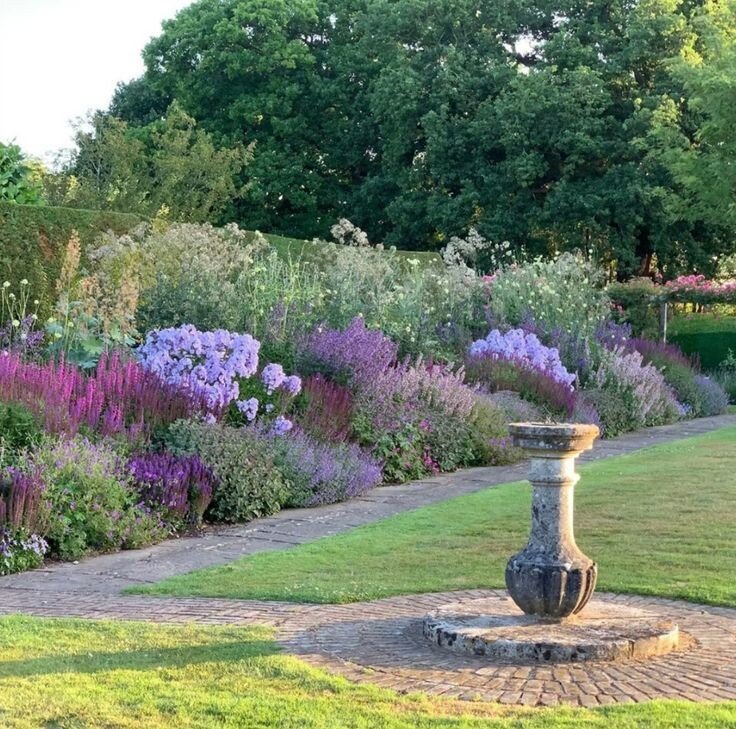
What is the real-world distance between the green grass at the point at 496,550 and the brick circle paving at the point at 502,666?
22.7 inches

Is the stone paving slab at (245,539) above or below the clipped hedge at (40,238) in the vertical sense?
below

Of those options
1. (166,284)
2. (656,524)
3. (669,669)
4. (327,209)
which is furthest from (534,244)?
(669,669)

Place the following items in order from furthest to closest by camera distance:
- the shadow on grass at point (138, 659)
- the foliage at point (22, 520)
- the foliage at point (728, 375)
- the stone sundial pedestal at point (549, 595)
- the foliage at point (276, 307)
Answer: the foliage at point (728, 375), the foliage at point (276, 307), the foliage at point (22, 520), the stone sundial pedestal at point (549, 595), the shadow on grass at point (138, 659)

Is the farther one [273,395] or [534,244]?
[534,244]

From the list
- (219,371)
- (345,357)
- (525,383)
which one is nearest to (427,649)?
(219,371)

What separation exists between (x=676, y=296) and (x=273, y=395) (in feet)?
50.2

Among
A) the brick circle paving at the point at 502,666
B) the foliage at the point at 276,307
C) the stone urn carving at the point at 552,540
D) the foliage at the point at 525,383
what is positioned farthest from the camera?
the foliage at the point at 525,383

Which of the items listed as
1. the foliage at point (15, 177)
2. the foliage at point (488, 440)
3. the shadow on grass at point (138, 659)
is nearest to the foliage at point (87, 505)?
the shadow on grass at point (138, 659)

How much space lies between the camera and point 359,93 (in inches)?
1439

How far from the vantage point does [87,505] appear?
27.3ft

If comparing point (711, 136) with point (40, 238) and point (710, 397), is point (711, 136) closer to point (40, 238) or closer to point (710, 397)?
point (710, 397)

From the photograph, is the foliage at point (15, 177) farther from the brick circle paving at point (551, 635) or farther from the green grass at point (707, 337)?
the green grass at point (707, 337)

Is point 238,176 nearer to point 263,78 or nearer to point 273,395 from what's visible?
point 263,78

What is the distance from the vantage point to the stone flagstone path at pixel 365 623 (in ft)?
15.3
